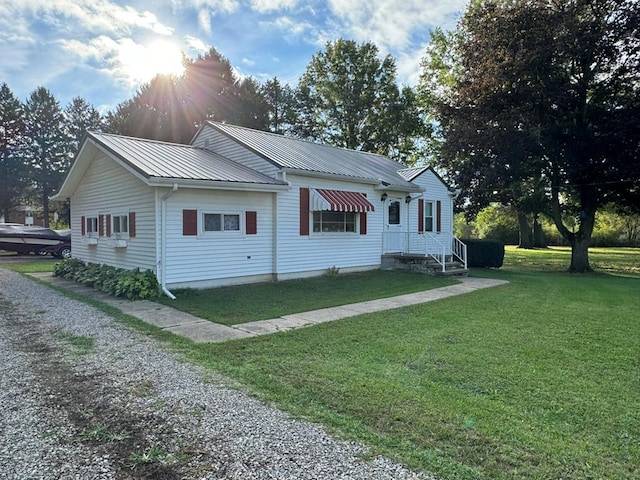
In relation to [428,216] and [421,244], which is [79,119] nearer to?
[428,216]

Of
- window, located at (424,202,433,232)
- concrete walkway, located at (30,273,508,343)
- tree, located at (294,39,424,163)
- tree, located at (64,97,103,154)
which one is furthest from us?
tree, located at (64,97,103,154)

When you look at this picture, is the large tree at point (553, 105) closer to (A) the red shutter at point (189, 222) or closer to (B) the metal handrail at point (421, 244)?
(B) the metal handrail at point (421, 244)

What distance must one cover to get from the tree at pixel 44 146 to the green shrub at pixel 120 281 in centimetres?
2717

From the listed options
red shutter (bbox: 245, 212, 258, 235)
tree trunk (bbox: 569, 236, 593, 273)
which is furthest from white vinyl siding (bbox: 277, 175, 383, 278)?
tree trunk (bbox: 569, 236, 593, 273)

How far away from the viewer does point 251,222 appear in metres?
11.9

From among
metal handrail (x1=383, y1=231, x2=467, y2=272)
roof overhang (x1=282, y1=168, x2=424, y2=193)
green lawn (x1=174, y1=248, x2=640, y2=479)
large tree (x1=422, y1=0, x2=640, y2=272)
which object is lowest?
green lawn (x1=174, y1=248, x2=640, y2=479)

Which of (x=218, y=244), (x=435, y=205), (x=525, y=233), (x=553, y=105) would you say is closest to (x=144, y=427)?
(x=218, y=244)

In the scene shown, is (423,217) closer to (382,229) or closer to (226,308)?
(382,229)

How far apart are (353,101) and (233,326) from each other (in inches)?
1167

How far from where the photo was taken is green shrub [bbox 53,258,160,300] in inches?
387

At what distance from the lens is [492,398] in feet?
13.2

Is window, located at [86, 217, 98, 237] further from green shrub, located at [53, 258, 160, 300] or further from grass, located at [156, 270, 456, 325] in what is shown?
grass, located at [156, 270, 456, 325]

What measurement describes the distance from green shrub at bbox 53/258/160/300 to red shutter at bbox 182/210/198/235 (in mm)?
1365

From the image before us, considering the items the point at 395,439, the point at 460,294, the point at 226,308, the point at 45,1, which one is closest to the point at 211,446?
the point at 395,439
